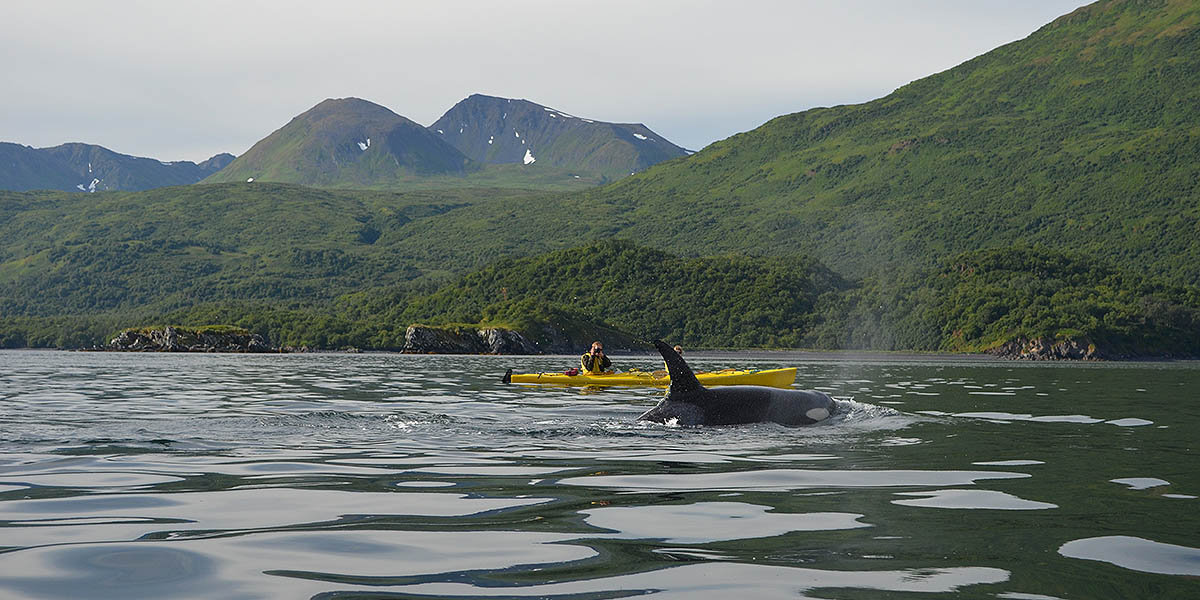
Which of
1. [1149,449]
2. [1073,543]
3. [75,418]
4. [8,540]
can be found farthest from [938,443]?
[75,418]

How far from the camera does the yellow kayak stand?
39.5 m

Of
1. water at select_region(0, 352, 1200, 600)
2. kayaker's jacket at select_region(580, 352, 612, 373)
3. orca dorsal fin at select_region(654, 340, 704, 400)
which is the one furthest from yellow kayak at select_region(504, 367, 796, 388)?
water at select_region(0, 352, 1200, 600)

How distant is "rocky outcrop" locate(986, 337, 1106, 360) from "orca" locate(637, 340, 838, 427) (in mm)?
153379

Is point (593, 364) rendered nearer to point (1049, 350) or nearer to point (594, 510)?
point (594, 510)

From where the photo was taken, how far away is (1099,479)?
1388cm

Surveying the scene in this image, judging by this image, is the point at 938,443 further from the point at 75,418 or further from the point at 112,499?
the point at 75,418

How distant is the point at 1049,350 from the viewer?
567 feet

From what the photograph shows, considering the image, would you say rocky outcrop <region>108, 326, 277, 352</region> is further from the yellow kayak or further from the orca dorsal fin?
the orca dorsal fin

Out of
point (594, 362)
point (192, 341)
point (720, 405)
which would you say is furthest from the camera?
point (192, 341)

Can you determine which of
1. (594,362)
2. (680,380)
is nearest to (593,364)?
(594,362)

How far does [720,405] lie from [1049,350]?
16529cm

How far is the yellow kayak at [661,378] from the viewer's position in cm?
3953

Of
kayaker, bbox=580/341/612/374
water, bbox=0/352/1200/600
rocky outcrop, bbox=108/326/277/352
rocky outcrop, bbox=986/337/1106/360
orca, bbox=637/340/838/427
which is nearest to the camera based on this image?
water, bbox=0/352/1200/600

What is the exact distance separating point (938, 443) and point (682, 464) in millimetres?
5650
